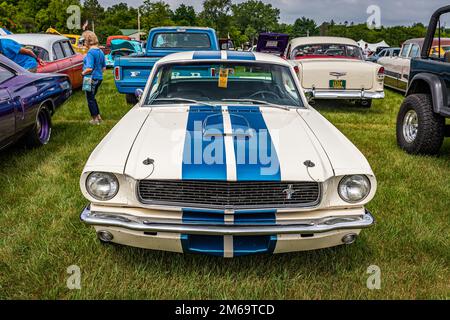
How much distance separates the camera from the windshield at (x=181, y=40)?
30.6 ft

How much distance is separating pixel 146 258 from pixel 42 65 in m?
6.53

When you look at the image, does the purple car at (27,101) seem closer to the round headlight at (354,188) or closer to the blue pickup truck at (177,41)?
the blue pickup truck at (177,41)

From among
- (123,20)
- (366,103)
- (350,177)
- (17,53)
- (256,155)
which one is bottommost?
(366,103)

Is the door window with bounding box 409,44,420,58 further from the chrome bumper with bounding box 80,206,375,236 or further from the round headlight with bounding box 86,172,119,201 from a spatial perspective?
the round headlight with bounding box 86,172,119,201

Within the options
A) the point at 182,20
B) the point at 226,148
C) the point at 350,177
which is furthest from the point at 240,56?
the point at 182,20

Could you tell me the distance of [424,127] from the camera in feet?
17.6

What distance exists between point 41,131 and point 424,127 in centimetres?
498

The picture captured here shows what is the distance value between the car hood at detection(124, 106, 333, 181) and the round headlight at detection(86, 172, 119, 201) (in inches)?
5.0

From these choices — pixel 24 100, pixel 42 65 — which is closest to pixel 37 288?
pixel 24 100

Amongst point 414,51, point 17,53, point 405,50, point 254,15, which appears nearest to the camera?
point 17,53

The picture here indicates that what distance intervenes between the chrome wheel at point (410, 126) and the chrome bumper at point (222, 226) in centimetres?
369

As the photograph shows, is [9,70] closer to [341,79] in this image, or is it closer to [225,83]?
[225,83]

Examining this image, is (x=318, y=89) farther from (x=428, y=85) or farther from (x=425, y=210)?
(x=425, y=210)

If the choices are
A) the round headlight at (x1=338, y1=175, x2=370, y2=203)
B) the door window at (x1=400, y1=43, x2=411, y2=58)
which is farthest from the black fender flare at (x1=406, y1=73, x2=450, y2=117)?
the door window at (x1=400, y1=43, x2=411, y2=58)
